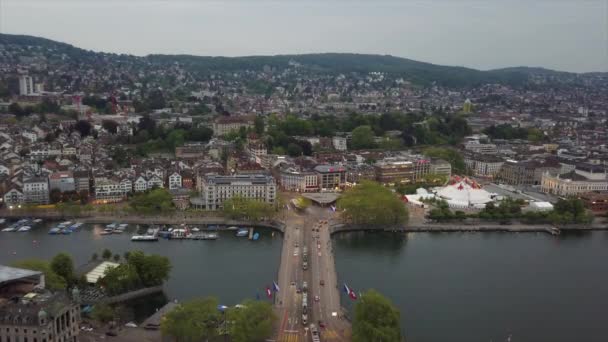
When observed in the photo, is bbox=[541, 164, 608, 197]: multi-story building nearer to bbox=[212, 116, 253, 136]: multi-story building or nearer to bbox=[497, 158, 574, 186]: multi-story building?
bbox=[497, 158, 574, 186]: multi-story building

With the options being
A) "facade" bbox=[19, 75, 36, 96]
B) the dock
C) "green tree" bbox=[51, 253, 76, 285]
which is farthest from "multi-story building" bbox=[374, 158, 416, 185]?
"facade" bbox=[19, 75, 36, 96]

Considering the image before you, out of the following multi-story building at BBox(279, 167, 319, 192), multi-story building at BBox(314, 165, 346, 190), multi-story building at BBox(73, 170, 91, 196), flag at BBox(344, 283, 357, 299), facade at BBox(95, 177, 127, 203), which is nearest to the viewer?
flag at BBox(344, 283, 357, 299)

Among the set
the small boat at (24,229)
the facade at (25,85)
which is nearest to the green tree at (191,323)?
the small boat at (24,229)

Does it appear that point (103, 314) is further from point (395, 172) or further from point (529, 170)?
point (529, 170)

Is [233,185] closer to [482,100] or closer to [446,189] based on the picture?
[446,189]

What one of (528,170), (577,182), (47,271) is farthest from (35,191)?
(577,182)

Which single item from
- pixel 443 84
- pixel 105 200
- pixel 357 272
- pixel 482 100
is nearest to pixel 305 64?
pixel 443 84
